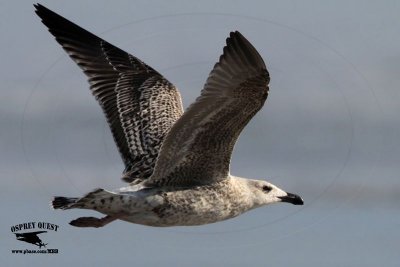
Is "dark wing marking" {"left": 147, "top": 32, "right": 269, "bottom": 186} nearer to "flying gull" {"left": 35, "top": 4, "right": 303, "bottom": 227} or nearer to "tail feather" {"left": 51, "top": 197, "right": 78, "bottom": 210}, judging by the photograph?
"flying gull" {"left": 35, "top": 4, "right": 303, "bottom": 227}

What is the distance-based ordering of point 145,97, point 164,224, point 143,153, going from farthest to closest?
point 145,97, point 143,153, point 164,224

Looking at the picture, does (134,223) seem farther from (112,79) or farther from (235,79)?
(112,79)

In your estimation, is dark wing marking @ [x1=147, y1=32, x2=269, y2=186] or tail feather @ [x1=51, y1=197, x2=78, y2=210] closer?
dark wing marking @ [x1=147, y1=32, x2=269, y2=186]

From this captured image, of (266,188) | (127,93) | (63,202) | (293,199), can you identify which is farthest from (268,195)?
(127,93)

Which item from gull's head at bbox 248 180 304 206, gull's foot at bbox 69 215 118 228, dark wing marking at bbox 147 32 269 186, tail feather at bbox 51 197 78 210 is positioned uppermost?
dark wing marking at bbox 147 32 269 186

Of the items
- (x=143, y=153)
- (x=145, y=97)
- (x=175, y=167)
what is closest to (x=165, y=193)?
(x=175, y=167)

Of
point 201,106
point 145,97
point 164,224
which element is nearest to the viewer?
point 201,106

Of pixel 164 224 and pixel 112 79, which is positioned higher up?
pixel 112 79

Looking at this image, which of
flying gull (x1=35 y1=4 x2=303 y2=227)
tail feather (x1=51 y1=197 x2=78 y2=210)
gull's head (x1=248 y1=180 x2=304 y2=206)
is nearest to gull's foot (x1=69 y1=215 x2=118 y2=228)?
flying gull (x1=35 y1=4 x2=303 y2=227)
